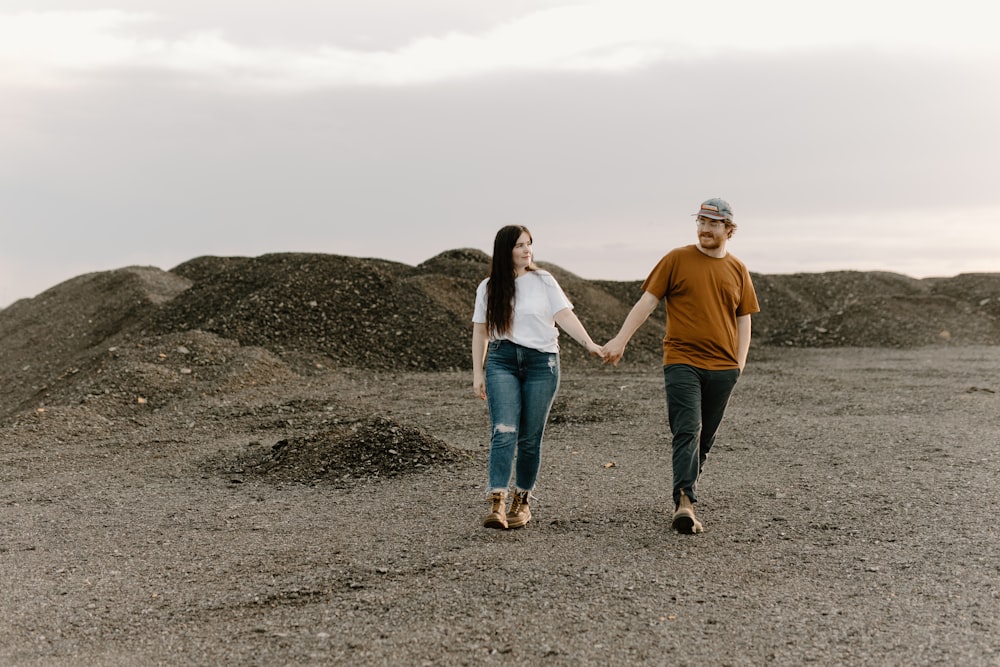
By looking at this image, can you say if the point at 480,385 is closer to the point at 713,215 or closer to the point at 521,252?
the point at 521,252

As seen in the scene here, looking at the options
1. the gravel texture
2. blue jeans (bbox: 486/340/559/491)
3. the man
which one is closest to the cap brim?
the man

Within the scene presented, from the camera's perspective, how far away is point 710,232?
224 inches

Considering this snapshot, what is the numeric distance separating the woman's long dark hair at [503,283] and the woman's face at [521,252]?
0.02 metres

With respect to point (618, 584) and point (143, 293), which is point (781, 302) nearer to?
point (143, 293)

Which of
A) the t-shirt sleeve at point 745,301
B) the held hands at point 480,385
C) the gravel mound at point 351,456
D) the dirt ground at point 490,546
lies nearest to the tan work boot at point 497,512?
the dirt ground at point 490,546

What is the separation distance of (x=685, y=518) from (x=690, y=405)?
0.76m

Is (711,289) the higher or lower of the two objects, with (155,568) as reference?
higher

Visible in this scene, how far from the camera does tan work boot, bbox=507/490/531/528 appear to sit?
6149mm

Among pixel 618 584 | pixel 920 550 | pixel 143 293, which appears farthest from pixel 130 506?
pixel 143 293

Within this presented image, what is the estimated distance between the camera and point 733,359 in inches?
228

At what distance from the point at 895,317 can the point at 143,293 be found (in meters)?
18.5

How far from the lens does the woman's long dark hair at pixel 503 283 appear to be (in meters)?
5.65

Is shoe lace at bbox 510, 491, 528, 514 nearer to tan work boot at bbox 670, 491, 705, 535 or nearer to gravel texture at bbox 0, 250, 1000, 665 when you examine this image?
gravel texture at bbox 0, 250, 1000, 665

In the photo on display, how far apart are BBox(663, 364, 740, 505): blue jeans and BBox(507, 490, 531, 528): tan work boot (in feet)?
3.22
